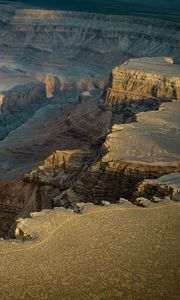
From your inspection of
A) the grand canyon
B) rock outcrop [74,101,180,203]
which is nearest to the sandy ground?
the grand canyon

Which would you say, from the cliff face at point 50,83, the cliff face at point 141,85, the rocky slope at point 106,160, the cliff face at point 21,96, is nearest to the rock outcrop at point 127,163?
the rocky slope at point 106,160

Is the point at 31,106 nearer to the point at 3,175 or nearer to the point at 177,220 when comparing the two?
the point at 3,175

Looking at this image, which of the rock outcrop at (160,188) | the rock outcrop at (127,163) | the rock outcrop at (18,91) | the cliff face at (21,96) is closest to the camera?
the rock outcrop at (160,188)

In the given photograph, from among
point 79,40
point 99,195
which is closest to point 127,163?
point 99,195

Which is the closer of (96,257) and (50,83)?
(96,257)

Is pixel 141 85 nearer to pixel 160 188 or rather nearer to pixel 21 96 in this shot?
pixel 160 188

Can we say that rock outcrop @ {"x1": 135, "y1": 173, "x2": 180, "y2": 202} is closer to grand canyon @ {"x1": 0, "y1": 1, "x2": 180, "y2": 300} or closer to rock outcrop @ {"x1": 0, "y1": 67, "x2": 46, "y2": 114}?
A: grand canyon @ {"x1": 0, "y1": 1, "x2": 180, "y2": 300}

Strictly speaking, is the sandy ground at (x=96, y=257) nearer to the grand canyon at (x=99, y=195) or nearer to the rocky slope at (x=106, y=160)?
the grand canyon at (x=99, y=195)
